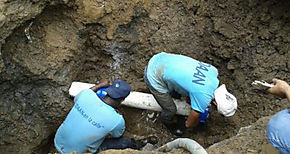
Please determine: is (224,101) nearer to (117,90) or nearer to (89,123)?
(117,90)

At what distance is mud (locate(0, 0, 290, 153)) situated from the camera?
4020mm

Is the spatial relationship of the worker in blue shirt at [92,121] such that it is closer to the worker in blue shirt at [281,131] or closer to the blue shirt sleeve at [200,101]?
the blue shirt sleeve at [200,101]

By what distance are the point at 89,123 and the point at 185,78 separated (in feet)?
2.74

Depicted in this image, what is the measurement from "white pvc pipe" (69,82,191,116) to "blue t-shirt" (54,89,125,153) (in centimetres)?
68

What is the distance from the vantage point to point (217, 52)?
13.9 ft

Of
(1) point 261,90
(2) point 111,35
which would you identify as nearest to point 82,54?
(2) point 111,35

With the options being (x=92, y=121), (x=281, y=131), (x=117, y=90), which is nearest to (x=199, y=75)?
(x=117, y=90)

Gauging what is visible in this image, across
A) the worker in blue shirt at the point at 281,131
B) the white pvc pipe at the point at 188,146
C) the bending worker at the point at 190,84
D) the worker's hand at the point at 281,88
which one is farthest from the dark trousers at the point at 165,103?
the worker in blue shirt at the point at 281,131

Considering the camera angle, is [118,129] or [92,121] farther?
[118,129]

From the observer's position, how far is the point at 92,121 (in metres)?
3.32

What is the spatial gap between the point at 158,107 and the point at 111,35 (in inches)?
31.5

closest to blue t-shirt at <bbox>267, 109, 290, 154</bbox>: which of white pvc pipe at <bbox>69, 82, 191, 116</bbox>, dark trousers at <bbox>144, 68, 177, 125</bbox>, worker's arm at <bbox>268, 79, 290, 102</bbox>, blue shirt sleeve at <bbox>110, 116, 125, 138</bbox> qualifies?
worker's arm at <bbox>268, 79, 290, 102</bbox>

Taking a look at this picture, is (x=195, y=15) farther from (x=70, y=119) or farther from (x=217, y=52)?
(x=70, y=119)

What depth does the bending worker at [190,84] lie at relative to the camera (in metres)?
3.57
